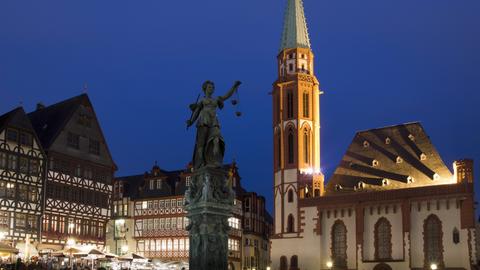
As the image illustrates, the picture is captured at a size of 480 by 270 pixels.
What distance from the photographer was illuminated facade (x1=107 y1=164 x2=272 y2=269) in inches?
2783

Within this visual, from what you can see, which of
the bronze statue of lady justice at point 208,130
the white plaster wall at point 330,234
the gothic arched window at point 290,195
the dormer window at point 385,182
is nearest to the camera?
the bronze statue of lady justice at point 208,130

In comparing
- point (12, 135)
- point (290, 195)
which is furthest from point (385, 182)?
point (12, 135)

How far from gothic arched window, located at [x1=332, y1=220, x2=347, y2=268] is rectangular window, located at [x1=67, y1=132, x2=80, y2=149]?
2468 centimetres

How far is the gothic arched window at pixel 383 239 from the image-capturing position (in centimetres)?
5753

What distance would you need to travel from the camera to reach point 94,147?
59594 millimetres

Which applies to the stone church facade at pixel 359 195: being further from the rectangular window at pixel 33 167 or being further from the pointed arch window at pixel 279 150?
the rectangular window at pixel 33 167

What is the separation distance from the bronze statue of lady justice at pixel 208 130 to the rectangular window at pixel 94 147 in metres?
Result: 47.2

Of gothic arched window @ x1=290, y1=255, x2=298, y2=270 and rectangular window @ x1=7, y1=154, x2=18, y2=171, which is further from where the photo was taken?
gothic arched window @ x1=290, y1=255, x2=298, y2=270

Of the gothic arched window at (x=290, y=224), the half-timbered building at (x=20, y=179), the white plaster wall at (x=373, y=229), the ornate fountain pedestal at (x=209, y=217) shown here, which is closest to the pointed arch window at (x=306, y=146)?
the gothic arched window at (x=290, y=224)

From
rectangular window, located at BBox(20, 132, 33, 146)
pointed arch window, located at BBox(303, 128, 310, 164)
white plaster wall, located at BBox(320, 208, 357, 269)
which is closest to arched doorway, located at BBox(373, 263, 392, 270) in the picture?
white plaster wall, located at BBox(320, 208, 357, 269)

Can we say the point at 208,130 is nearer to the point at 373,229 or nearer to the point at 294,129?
the point at 373,229

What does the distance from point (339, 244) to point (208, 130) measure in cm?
5011

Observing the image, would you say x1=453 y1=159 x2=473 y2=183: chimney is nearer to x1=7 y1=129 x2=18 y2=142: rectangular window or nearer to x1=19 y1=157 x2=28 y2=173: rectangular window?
x1=19 y1=157 x2=28 y2=173: rectangular window

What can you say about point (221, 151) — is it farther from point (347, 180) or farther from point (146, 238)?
point (146, 238)
